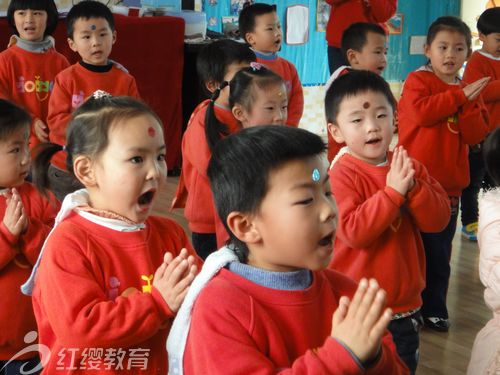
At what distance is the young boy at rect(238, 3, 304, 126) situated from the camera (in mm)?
4094

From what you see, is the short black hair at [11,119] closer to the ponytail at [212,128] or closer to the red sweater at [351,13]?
the ponytail at [212,128]

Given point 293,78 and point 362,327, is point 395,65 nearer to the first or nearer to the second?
point 293,78

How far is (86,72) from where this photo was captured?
3.83 m

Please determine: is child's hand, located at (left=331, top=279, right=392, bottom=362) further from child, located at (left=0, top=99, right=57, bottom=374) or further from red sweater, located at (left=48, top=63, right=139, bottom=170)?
red sweater, located at (left=48, top=63, right=139, bottom=170)

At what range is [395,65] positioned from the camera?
27.1ft

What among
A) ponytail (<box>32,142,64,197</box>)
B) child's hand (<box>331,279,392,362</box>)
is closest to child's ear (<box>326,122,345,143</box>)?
ponytail (<box>32,142,64,197</box>)

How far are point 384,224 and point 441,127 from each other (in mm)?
1256

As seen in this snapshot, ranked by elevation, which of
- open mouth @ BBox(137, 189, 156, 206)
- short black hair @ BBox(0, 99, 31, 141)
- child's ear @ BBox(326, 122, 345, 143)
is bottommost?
open mouth @ BBox(137, 189, 156, 206)

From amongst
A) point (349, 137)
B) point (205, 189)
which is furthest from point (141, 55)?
point (349, 137)

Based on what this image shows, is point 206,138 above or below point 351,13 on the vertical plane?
below

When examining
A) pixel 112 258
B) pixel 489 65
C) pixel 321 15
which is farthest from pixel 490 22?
pixel 321 15

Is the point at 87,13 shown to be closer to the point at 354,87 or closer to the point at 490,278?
the point at 354,87

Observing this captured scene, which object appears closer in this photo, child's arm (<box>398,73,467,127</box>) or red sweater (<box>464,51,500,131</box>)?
child's arm (<box>398,73,467,127</box>)

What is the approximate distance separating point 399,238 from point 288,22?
549 centimetres
